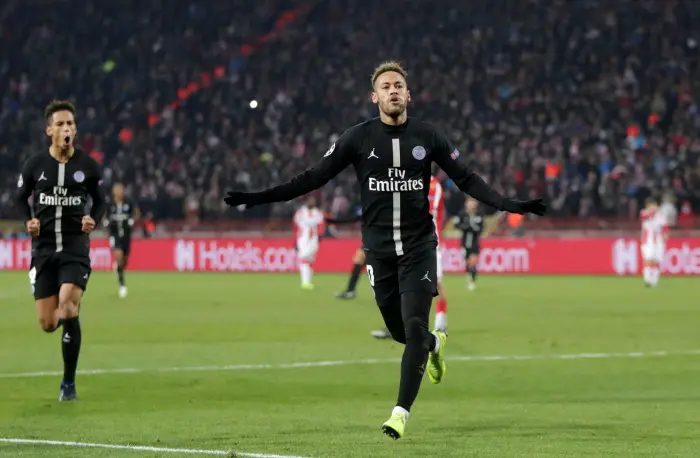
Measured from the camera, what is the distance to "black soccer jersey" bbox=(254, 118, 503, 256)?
26.9 feet

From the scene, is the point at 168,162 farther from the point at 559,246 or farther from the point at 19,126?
the point at 559,246

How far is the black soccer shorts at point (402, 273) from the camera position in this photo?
8.22 metres

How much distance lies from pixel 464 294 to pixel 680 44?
1858 cm

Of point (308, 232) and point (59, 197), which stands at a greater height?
point (59, 197)

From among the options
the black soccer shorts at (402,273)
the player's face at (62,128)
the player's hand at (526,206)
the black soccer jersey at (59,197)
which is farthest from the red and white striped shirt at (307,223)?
the player's hand at (526,206)

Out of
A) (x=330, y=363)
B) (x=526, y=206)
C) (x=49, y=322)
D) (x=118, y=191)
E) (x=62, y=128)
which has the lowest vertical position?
(x=330, y=363)

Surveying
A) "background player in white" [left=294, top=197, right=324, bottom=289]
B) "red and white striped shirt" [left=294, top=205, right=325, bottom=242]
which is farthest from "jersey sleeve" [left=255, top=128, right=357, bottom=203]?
"red and white striped shirt" [left=294, top=205, right=325, bottom=242]

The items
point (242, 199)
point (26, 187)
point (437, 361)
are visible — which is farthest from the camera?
point (26, 187)

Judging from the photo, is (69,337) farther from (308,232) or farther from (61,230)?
(308,232)

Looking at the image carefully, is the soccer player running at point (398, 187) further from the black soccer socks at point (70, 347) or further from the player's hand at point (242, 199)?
the black soccer socks at point (70, 347)

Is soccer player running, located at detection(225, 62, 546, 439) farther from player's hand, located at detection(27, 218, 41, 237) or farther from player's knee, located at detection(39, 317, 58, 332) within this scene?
player's knee, located at detection(39, 317, 58, 332)

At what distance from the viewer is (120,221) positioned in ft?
92.3

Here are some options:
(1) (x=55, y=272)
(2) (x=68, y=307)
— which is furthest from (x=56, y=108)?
(2) (x=68, y=307)

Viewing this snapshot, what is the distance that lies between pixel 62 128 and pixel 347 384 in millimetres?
3524
